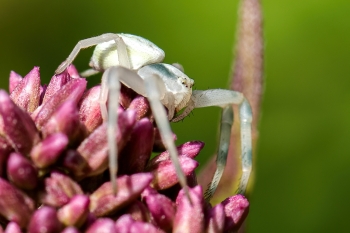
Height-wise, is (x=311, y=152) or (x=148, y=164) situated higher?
(x=148, y=164)

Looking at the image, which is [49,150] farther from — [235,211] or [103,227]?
[235,211]

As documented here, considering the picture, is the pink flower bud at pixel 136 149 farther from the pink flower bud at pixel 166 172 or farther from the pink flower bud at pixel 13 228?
the pink flower bud at pixel 13 228

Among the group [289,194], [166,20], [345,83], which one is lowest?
[289,194]

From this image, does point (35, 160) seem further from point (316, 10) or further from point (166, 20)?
point (316, 10)

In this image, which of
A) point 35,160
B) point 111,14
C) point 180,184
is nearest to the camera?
point 35,160

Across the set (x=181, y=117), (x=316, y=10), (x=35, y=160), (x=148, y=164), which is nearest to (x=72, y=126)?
(x=35, y=160)

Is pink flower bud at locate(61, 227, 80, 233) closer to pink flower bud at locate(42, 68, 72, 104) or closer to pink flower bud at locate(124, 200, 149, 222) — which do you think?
pink flower bud at locate(124, 200, 149, 222)

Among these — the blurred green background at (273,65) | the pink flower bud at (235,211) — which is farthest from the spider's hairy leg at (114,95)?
the blurred green background at (273,65)
